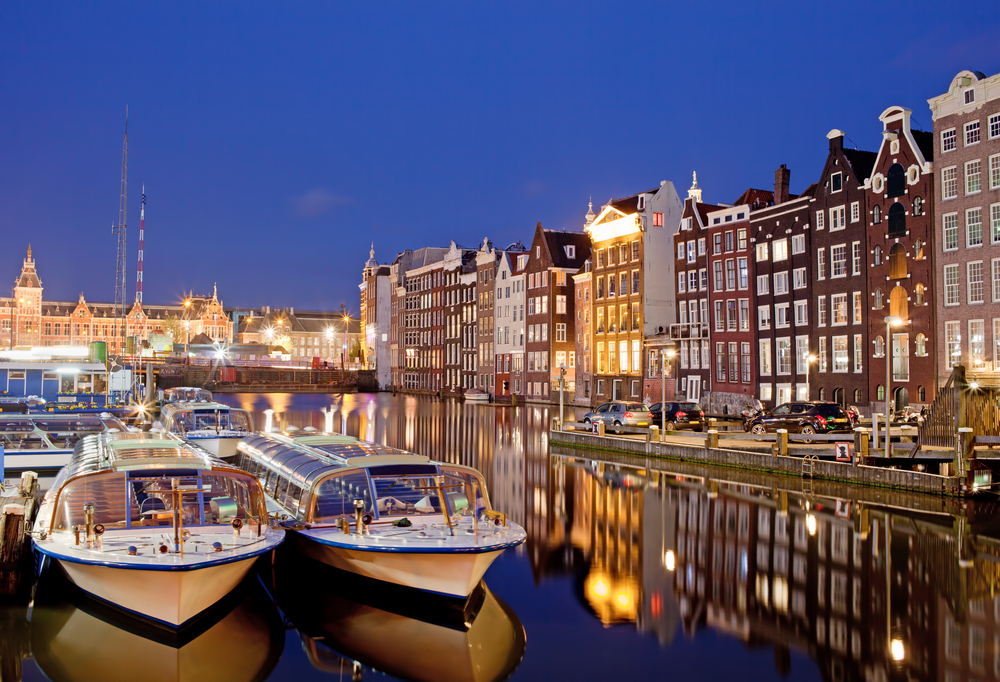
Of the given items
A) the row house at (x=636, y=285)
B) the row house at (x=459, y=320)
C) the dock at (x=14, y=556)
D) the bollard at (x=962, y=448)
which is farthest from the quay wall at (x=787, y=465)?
the row house at (x=459, y=320)

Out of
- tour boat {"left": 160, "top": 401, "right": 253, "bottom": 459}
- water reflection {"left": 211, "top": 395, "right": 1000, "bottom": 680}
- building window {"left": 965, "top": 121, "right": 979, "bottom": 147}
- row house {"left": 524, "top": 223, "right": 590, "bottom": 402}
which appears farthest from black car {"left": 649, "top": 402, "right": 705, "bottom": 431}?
row house {"left": 524, "top": 223, "right": 590, "bottom": 402}

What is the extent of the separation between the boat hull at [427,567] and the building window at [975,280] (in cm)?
4617

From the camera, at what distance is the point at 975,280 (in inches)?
2101

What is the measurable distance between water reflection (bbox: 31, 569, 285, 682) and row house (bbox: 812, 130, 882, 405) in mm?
52290

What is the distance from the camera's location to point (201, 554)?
55.0 ft

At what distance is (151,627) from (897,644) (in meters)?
14.8

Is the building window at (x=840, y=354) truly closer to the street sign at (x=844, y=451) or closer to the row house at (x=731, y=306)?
the row house at (x=731, y=306)

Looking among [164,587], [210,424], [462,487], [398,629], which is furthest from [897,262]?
[164,587]

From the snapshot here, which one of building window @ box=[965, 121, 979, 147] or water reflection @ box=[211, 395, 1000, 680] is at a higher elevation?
building window @ box=[965, 121, 979, 147]

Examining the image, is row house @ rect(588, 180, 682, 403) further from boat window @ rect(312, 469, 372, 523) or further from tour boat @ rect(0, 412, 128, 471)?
boat window @ rect(312, 469, 372, 523)

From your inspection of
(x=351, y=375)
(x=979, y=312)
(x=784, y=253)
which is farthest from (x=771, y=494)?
(x=351, y=375)

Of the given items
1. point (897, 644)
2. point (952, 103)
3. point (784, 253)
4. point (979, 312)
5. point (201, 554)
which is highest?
point (952, 103)

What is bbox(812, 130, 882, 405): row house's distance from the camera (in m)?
61.7

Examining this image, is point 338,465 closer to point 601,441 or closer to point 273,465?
point 273,465
